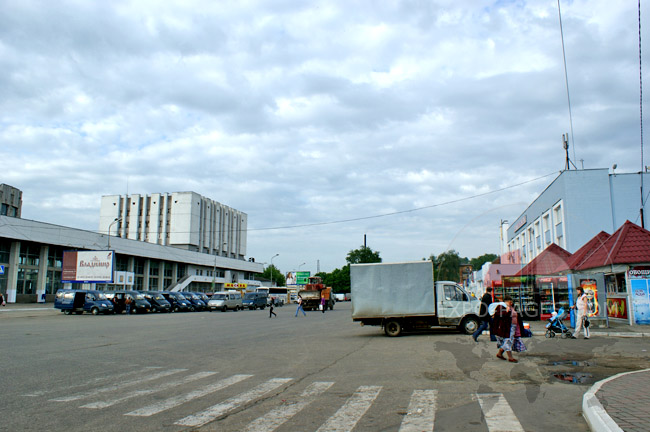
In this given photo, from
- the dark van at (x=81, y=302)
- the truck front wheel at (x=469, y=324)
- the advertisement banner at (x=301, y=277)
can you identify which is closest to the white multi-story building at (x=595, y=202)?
the truck front wheel at (x=469, y=324)

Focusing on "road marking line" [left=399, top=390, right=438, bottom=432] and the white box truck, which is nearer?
"road marking line" [left=399, top=390, right=438, bottom=432]

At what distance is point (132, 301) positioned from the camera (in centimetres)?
4081

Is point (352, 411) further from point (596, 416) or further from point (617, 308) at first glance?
point (617, 308)

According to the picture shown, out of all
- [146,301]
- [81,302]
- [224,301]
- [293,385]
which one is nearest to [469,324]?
[293,385]

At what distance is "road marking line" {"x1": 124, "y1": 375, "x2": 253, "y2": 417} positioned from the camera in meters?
6.87

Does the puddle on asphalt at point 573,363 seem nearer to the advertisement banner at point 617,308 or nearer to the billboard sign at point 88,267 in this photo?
the advertisement banner at point 617,308

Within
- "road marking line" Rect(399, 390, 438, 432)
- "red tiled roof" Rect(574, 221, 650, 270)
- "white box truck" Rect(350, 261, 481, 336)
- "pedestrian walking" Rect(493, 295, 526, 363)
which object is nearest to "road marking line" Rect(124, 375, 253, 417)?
"road marking line" Rect(399, 390, 438, 432)

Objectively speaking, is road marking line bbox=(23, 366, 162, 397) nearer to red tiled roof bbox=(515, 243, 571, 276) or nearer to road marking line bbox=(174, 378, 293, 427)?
road marking line bbox=(174, 378, 293, 427)

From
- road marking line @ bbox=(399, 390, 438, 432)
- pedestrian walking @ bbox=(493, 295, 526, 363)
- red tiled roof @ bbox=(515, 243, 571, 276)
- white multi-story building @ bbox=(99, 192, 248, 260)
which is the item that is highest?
white multi-story building @ bbox=(99, 192, 248, 260)

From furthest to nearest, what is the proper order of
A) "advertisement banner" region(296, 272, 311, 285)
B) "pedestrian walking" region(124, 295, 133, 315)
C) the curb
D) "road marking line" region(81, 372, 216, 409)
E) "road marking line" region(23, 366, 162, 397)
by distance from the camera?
"advertisement banner" region(296, 272, 311, 285) < "pedestrian walking" region(124, 295, 133, 315) < "road marking line" region(23, 366, 162, 397) < "road marking line" region(81, 372, 216, 409) < the curb

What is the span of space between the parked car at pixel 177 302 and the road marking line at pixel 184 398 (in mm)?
39193

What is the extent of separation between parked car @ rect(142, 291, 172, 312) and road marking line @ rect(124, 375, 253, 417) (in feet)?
120

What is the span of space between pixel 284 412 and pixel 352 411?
3.08 feet

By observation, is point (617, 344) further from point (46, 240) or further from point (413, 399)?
point (46, 240)
